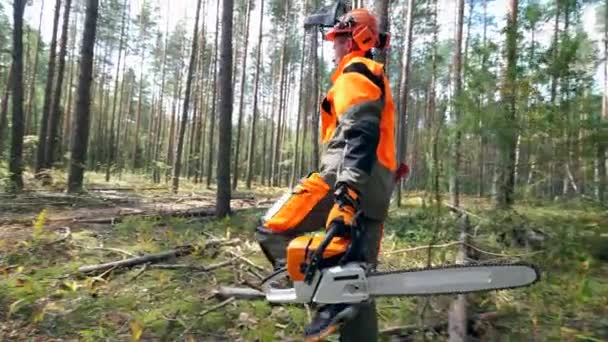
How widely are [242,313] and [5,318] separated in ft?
6.30

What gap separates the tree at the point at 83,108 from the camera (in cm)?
1025

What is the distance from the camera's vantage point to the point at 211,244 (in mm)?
6035

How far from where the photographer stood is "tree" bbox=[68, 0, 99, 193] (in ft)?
33.6

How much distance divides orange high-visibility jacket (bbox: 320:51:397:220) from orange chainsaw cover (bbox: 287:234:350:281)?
0.25 metres

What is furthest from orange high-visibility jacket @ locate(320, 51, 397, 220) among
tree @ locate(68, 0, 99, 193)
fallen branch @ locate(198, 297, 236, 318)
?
tree @ locate(68, 0, 99, 193)

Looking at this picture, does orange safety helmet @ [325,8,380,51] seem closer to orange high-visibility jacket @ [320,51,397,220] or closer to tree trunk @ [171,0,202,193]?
orange high-visibility jacket @ [320,51,397,220]

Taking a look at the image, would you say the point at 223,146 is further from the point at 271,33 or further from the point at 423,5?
the point at 271,33

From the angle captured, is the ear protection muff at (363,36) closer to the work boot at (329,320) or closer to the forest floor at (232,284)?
the work boot at (329,320)

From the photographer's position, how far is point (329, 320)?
7.91 ft

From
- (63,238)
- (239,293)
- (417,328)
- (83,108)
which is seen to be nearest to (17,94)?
(83,108)

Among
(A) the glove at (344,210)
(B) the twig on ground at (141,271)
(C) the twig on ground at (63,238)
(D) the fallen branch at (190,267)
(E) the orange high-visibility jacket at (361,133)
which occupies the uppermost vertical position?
(E) the orange high-visibility jacket at (361,133)

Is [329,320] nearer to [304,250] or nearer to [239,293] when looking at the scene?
Result: [304,250]

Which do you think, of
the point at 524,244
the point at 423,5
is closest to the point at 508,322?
the point at 524,244

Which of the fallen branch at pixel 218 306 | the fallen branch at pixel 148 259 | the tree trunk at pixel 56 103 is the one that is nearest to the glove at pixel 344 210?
the fallen branch at pixel 218 306
